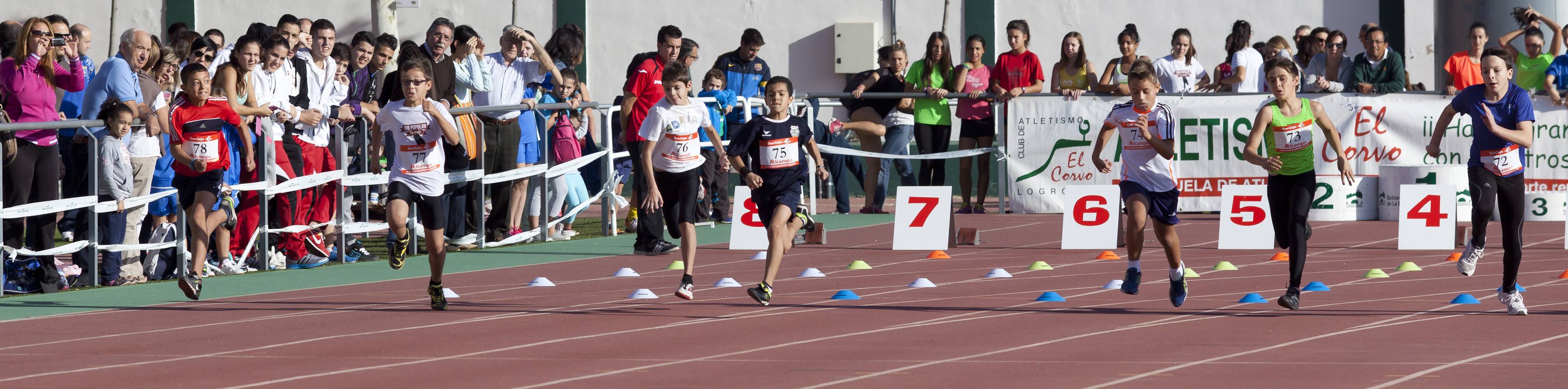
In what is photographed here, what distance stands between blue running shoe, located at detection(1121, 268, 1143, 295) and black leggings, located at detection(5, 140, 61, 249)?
6.10 meters

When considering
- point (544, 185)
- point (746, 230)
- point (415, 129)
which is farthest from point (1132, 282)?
point (544, 185)

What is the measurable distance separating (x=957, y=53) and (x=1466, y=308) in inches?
486

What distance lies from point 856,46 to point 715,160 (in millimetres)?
5573

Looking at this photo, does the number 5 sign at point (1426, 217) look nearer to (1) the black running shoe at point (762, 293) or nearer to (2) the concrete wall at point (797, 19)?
(1) the black running shoe at point (762, 293)

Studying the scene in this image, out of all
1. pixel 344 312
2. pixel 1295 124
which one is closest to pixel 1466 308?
pixel 1295 124

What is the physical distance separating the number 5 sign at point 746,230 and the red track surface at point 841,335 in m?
1.32

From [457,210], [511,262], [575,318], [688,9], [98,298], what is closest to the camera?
[575,318]

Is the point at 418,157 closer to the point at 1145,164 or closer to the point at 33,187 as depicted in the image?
the point at 33,187

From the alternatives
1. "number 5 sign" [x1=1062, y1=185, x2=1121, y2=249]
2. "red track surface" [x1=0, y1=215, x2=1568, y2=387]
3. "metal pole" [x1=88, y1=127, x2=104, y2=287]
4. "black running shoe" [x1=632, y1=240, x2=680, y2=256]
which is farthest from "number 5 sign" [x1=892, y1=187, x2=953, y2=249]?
"metal pole" [x1=88, y1=127, x2=104, y2=287]

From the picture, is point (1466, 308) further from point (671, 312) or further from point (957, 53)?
point (957, 53)

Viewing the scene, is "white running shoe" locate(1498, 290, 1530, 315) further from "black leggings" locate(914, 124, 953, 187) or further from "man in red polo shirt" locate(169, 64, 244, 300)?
"black leggings" locate(914, 124, 953, 187)

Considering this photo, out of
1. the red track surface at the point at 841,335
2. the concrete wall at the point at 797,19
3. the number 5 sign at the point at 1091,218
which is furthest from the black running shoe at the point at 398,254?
the concrete wall at the point at 797,19

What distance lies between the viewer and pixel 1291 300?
364 inches

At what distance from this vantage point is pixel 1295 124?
31.3 ft
